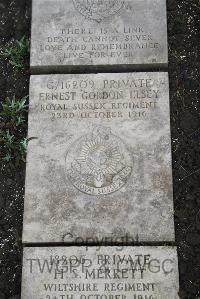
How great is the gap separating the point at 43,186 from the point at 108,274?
985 millimetres

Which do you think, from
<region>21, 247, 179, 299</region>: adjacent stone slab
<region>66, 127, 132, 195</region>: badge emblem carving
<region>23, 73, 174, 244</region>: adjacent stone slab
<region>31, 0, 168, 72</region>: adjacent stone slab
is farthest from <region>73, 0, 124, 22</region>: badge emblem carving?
<region>21, 247, 179, 299</region>: adjacent stone slab

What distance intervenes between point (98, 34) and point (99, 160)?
1.32 m

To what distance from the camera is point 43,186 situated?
474 cm

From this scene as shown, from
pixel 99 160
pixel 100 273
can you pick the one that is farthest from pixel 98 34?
pixel 100 273

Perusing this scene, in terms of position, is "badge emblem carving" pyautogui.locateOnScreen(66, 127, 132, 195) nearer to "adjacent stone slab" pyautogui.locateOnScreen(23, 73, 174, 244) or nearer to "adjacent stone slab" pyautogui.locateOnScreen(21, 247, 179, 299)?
"adjacent stone slab" pyautogui.locateOnScreen(23, 73, 174, 244)

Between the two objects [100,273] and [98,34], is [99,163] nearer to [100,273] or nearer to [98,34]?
[100,273]

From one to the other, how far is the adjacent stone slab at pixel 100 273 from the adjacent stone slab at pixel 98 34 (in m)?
1.82

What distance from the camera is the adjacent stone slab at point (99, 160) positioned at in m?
4.61

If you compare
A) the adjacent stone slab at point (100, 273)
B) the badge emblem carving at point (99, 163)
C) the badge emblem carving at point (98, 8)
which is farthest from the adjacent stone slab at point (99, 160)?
the badge emblem carving at point (98, 8)

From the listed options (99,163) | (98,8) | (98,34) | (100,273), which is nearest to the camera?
(100,273)

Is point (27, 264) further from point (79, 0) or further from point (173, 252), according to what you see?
point (79, 0)

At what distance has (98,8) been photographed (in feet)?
17.4

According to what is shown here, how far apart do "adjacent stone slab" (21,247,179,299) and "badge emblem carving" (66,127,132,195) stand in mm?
575

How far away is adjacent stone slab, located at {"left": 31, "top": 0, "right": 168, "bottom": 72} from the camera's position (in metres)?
5.12
